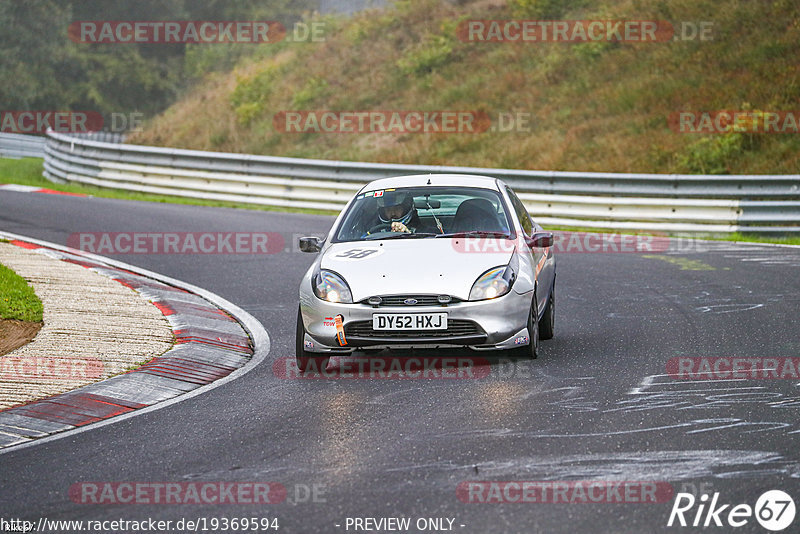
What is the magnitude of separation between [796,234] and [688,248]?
2.31 meters

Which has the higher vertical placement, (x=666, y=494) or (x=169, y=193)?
(x=169, y=193)

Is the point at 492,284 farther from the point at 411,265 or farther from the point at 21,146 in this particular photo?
the point at 21,146

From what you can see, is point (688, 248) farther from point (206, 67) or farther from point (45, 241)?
point (206, 67)

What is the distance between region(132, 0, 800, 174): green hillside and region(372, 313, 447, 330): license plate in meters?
15.0

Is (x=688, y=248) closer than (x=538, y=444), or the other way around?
(x=538, y=444)

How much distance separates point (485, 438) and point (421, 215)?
364 centimetres

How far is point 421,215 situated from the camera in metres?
9.73

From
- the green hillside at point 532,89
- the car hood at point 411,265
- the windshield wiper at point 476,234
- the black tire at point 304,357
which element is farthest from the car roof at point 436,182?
the green hillside at point 532,89

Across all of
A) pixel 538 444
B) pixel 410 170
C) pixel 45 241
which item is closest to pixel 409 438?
pixel 538 444

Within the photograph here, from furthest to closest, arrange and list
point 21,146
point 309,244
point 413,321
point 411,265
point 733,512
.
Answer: point 21,146 → point 309,244 → point 411,265 → point 413,321 → point 733,512

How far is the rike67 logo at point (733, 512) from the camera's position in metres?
4.88

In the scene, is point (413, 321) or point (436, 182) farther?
point (436, 182)

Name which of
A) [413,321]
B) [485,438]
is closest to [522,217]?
[413,321]

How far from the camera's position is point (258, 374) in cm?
859
